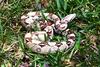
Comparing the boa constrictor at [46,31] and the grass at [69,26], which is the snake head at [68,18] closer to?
the boa constrictor at [46,31]

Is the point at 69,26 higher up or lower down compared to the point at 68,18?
lower down

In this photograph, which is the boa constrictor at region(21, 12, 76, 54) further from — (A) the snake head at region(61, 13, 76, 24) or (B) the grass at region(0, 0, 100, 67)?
(B) the grass at region(0, 0, 100, 67)

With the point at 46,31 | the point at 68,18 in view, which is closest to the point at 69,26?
the point at 68,18

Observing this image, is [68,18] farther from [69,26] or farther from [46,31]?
[46,31]

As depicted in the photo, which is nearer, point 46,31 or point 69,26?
point 46,31

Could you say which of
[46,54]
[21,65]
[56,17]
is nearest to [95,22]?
[56,17]
